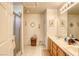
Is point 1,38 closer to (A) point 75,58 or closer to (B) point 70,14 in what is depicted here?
(A) point 75,58

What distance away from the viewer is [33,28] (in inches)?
324

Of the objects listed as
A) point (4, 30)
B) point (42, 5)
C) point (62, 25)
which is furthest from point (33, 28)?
point (4, 30)

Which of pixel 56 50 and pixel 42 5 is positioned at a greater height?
pixel 42 5

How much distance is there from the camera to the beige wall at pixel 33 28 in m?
7.99

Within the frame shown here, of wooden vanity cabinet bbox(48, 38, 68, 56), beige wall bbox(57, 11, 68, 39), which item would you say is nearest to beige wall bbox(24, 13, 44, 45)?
beige wall bbox(57, 11, 68, 39)

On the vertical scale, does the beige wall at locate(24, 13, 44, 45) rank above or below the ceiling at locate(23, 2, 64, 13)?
below

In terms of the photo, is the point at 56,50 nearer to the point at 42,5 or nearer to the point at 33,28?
the point at 42,5

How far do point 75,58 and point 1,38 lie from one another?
2.17 ft

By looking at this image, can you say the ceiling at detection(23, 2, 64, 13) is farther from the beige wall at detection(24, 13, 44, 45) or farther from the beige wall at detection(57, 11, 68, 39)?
the beige wall at detection(24, 13, 44, 45)

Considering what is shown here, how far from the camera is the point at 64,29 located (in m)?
5.95

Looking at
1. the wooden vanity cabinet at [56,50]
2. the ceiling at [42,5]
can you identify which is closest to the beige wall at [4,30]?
the wooden vanity cabinet at [56,50]

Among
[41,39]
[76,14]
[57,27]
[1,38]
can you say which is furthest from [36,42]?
[1,38]

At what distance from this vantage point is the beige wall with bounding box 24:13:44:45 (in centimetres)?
799

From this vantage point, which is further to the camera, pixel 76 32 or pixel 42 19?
pixel 42 19
